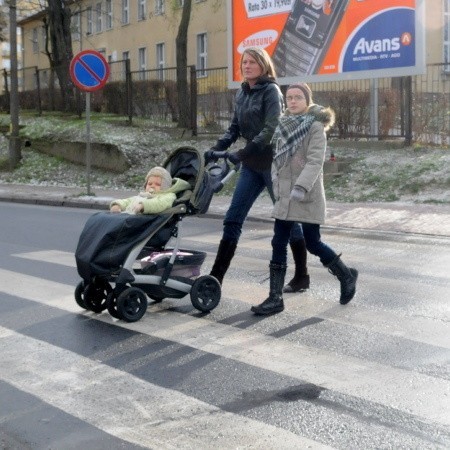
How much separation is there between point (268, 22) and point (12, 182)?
26.9 ft

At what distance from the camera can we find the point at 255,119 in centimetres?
787

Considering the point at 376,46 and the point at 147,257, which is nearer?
the point at 147,257

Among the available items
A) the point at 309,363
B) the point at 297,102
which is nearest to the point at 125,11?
the point at 297,102

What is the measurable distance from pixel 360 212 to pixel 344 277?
25.7ft

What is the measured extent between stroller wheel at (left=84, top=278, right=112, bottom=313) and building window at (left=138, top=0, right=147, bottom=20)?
43432 mm

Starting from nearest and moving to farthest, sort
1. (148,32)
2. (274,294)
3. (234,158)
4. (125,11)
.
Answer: (274,294) → (234,158) → (148,32) → (125,11)

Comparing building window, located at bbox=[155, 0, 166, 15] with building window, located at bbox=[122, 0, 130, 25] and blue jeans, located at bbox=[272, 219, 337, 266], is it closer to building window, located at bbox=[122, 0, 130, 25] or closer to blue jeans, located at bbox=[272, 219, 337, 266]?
building window, located at bbox=[122, 0, 130, 25]

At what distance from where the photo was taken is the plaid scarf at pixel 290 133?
24.0 ft

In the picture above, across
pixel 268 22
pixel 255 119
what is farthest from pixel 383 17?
pixel 255 119

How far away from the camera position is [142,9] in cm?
5000

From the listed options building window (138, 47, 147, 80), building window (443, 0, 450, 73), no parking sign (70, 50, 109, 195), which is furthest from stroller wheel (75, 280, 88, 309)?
building window (138, 47, 147, 80)

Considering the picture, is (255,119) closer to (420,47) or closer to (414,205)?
(414,205)

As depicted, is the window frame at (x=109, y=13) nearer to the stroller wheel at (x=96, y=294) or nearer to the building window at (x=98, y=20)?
the building window at (x=98, y=20)

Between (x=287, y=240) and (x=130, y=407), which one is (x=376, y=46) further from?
(x=130, y=407)
